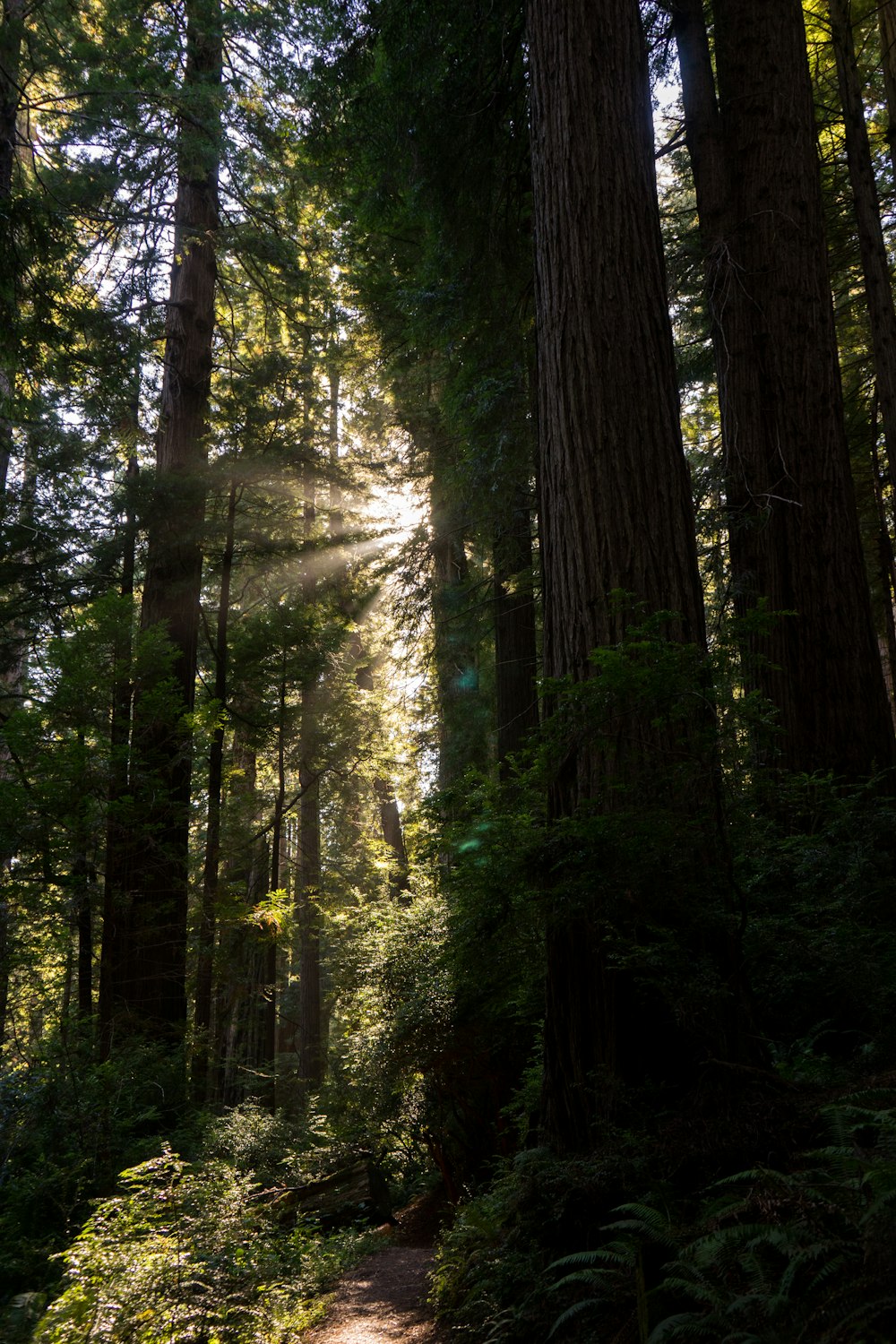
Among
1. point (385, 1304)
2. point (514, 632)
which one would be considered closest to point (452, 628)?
point (514, 632)

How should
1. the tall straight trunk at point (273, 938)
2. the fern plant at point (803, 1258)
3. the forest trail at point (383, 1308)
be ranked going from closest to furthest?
the fern plant at point (803, 1258), the forest trail at point (383, 1308), the tall straight trunk at point (273, 938)

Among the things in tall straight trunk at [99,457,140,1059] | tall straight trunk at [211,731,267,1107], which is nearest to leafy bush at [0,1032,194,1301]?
tall straight trunk at [99,457,140,1059]

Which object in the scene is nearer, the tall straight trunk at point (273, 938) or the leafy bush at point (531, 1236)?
the leafy bush at point (531, 1236)

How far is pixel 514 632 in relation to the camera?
1327 centimetres

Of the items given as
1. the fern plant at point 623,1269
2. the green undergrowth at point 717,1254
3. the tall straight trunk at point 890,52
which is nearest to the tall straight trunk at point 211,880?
the green undergrowth at point 717,1254

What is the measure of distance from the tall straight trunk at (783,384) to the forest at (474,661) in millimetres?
46

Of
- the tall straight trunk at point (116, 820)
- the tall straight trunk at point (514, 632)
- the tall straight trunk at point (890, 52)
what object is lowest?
the tall straight trunk at point (116, 820)

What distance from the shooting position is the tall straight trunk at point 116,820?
29.1 ft

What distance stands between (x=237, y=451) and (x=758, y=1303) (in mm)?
12296

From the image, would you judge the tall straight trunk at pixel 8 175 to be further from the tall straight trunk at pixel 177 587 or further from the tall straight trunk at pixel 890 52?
the tall straight trunk at pixel 890 52

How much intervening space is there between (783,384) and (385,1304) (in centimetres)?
788

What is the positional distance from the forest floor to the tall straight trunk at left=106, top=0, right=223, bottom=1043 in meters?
3.81

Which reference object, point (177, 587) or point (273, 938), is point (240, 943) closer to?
point (273, 938)

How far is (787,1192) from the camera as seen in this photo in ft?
8.35
